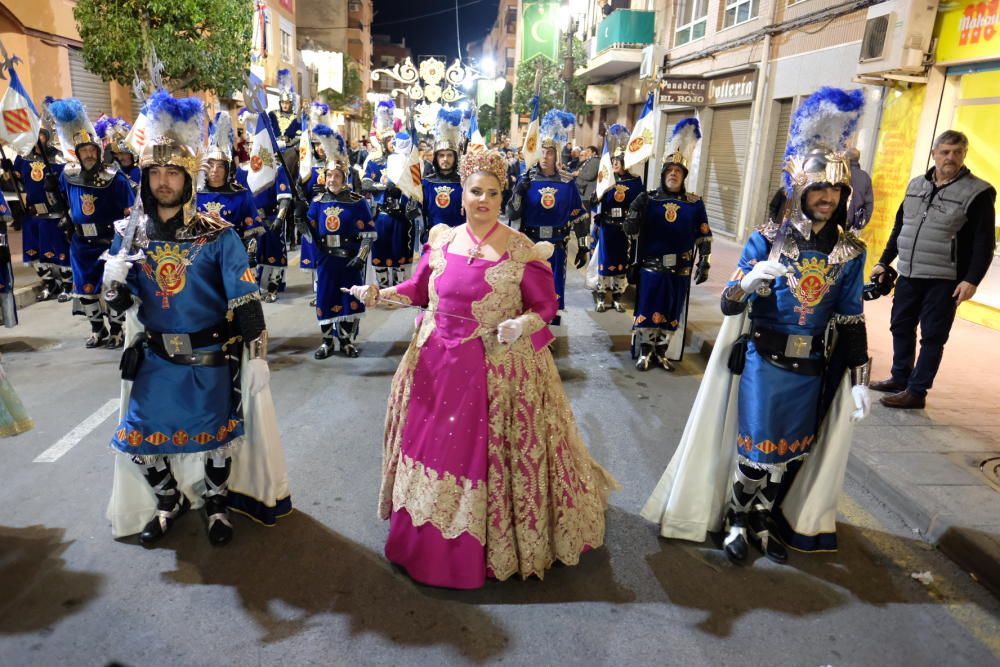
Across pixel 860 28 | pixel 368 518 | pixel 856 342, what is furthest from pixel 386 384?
pixel 860 28

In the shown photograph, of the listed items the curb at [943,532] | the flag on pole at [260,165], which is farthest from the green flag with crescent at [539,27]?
the curb at [943,532]

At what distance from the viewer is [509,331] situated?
3014mm

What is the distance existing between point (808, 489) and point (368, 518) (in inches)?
97.7

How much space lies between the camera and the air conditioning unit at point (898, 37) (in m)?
9.21

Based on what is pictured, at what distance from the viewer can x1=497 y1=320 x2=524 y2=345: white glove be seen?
9.89 feet

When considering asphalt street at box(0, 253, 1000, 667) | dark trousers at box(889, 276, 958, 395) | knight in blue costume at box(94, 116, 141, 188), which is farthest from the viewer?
knight in blue costume at box(94, 116, 141, 188)

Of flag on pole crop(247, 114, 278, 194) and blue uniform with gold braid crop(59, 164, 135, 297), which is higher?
flag on pole crop(247, 114, 278, 194)

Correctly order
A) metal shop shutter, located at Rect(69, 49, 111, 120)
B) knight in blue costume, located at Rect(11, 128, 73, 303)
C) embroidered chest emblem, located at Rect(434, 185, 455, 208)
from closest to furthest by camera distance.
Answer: embroidered chest emblem, located at Rect(434, 185, 455, 208)
knight in blue costume, located at Rect(11, 128, 73, 303)
metal shop shutter, located at Rect(69, 49, 111, 120)

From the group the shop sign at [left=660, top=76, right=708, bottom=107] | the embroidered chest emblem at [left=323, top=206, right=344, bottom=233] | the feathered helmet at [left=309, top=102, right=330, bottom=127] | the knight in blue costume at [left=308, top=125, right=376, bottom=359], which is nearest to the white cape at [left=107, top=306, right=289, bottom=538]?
the knight in blue costume at [left=308, top=125, right=376, bottom=359]

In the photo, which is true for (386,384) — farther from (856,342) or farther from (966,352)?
(966,352)

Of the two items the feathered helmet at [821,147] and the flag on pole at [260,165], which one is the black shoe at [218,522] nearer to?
the feathered helmet at [821,147]

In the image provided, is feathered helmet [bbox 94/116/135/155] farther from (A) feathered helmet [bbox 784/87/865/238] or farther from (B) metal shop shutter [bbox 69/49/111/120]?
(A) feathered helmet [bbox 784/87/865/238]

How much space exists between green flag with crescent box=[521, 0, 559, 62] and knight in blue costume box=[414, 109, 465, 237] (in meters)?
27.8

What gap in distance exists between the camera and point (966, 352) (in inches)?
289
